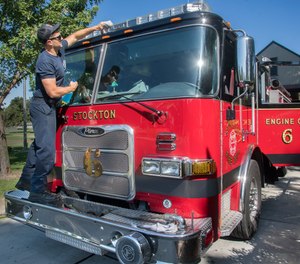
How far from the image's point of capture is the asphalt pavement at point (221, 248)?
3.73 m

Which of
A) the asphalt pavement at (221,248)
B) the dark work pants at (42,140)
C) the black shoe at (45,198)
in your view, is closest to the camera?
the black shoe at (45,198)

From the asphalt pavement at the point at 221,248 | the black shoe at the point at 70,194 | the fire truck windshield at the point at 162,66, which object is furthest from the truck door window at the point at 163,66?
the asphalt pavement at the point at 221,248

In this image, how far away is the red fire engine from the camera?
287 centimetres

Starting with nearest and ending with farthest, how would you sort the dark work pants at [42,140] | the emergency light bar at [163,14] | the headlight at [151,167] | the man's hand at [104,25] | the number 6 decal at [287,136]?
the headlight at [151,167], the emergency light bar at [163,14], the dark work pants at [42,140], the man's hand at [104,25], the number 6 decal at [287,136]

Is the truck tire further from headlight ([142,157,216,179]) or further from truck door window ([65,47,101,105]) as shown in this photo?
truck door window ([65,47,101,105])

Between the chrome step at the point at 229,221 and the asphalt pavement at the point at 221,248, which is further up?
the chrome step at the point at 229,221

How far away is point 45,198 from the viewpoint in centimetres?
347

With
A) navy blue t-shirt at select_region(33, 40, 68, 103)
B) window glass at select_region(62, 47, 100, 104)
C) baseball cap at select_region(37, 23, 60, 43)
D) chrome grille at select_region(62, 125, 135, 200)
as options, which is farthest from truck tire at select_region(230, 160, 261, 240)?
baseball cap at select_region(37, 23, 60, 43)

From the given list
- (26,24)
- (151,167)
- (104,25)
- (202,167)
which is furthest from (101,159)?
(26,24)

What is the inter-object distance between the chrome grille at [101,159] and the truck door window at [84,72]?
1.25 feet

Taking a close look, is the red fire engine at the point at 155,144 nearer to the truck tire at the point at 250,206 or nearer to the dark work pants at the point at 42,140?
the truck tire at the point at 250,206

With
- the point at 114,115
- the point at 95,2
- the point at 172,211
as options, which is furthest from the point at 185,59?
the point at 95,2

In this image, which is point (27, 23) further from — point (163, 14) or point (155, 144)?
point (155, 144)

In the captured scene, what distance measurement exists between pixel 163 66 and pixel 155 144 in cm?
78
